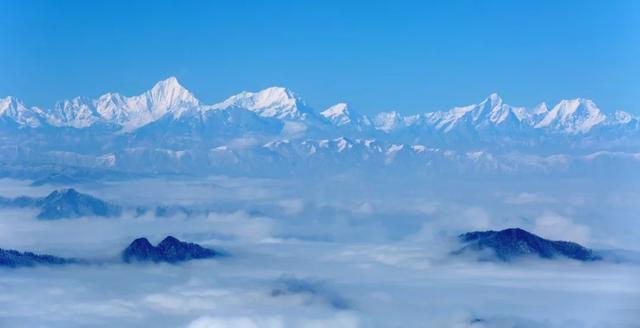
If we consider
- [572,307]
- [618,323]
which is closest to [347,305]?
[572,307]

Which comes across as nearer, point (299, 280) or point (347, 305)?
point (347, 305)

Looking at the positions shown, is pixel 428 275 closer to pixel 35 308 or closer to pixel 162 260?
pixel 162 260

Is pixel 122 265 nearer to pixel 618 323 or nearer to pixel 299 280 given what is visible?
pixel 299 280

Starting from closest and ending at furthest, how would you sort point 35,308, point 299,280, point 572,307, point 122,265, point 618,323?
point 618,323 < point 35,308 < point 572,307 < point 299,280 < point 122,265

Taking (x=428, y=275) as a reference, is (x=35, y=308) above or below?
below

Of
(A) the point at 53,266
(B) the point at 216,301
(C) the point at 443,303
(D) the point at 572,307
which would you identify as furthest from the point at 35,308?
(D) the point at 572,307

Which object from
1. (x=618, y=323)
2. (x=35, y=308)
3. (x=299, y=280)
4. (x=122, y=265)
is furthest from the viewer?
(x=122, y=265)
